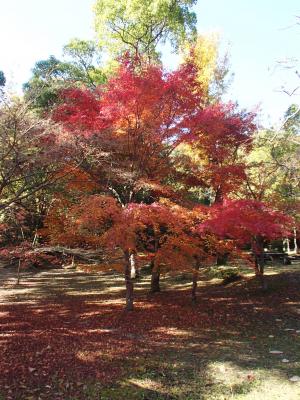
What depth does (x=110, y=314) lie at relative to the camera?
1288 cm

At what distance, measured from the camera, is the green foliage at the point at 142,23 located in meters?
22.5

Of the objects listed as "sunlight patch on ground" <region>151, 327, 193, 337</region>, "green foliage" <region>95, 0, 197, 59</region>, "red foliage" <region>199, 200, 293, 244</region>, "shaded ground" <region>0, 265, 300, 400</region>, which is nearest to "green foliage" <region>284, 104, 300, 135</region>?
"red foliage" <region>199, 200, 293, 244</region>

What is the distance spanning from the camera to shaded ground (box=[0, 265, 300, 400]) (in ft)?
→ 21.8

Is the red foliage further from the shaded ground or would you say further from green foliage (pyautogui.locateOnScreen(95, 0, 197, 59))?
green foliage (pyautogui.locateOnScreen(95, 0, 197, 59))

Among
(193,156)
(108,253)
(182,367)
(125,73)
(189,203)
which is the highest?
(125,73)

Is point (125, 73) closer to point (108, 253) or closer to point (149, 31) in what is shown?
point (108, 253)

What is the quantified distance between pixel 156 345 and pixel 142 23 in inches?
796

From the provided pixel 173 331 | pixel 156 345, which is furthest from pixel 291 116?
pixel 173 331

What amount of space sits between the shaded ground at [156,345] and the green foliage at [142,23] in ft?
49.9

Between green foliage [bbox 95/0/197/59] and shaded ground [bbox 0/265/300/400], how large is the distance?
15.2 metres

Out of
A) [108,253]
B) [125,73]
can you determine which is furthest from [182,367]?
[125,73]

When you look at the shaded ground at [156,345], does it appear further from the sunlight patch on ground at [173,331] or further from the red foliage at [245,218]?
the red foliage at [245,218]

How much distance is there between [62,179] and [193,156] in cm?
558

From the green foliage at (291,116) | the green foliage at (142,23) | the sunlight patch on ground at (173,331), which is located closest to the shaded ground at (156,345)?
the sunlight patch on ground at (173,331)
